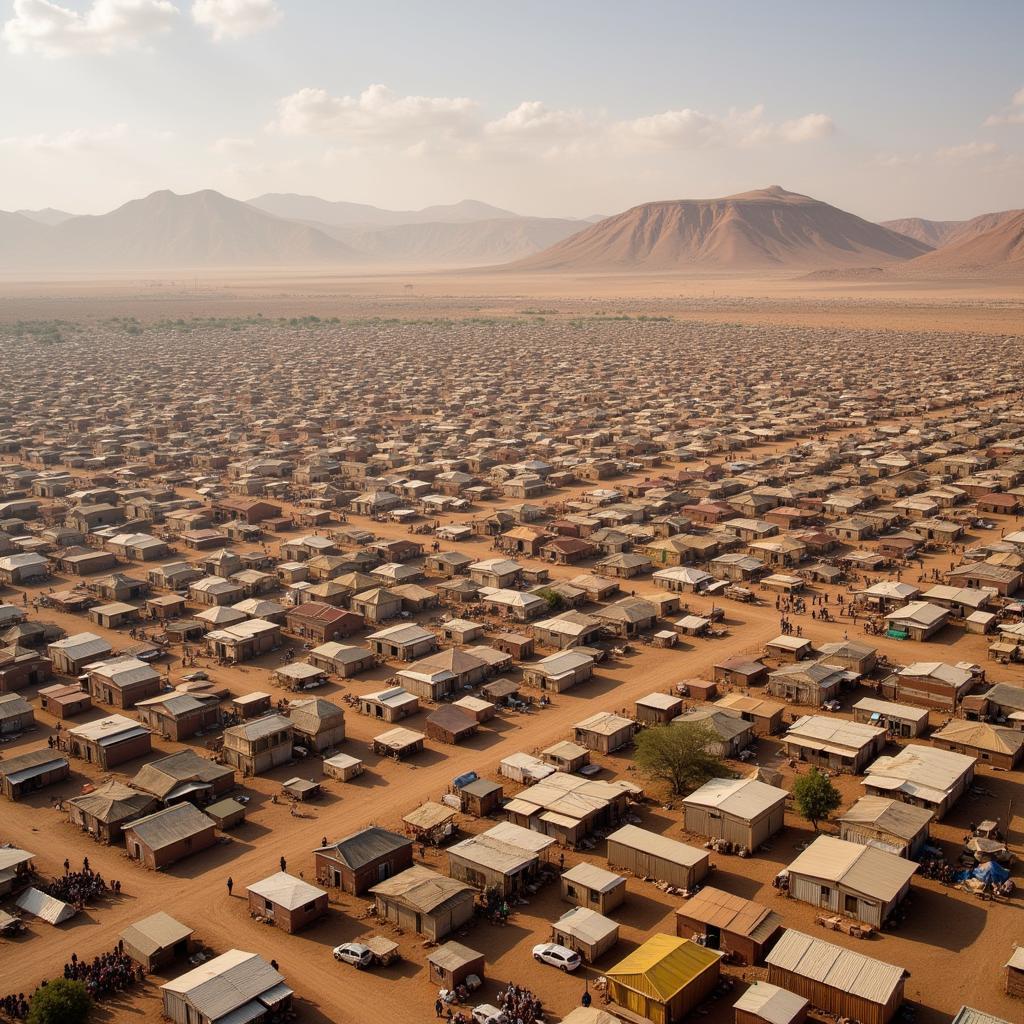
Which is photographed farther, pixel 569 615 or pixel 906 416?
pixel 906 416

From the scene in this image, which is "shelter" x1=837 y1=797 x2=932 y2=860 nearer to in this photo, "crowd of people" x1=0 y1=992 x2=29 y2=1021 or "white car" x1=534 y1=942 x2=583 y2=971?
"white car" x1=534 y1=942 x2=583 y2=971

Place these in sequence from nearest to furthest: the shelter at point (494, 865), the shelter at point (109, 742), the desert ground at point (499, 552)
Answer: the desert ground at point (499, 552), the shelter at point (494, 865), the shelter at point (109, 742)

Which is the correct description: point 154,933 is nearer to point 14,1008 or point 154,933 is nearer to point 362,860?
point 14,1008

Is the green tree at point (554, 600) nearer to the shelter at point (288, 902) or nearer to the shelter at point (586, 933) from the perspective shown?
the shelter at point (288, 902)

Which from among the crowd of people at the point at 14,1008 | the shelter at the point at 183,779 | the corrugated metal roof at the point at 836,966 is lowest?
the crowd of people at the point at 14,1008

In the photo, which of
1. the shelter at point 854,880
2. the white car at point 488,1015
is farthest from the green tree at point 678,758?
the white car at point 488,1015

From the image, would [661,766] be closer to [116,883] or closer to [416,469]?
[116,883]

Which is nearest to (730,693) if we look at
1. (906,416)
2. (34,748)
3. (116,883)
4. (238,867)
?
(238,867)
